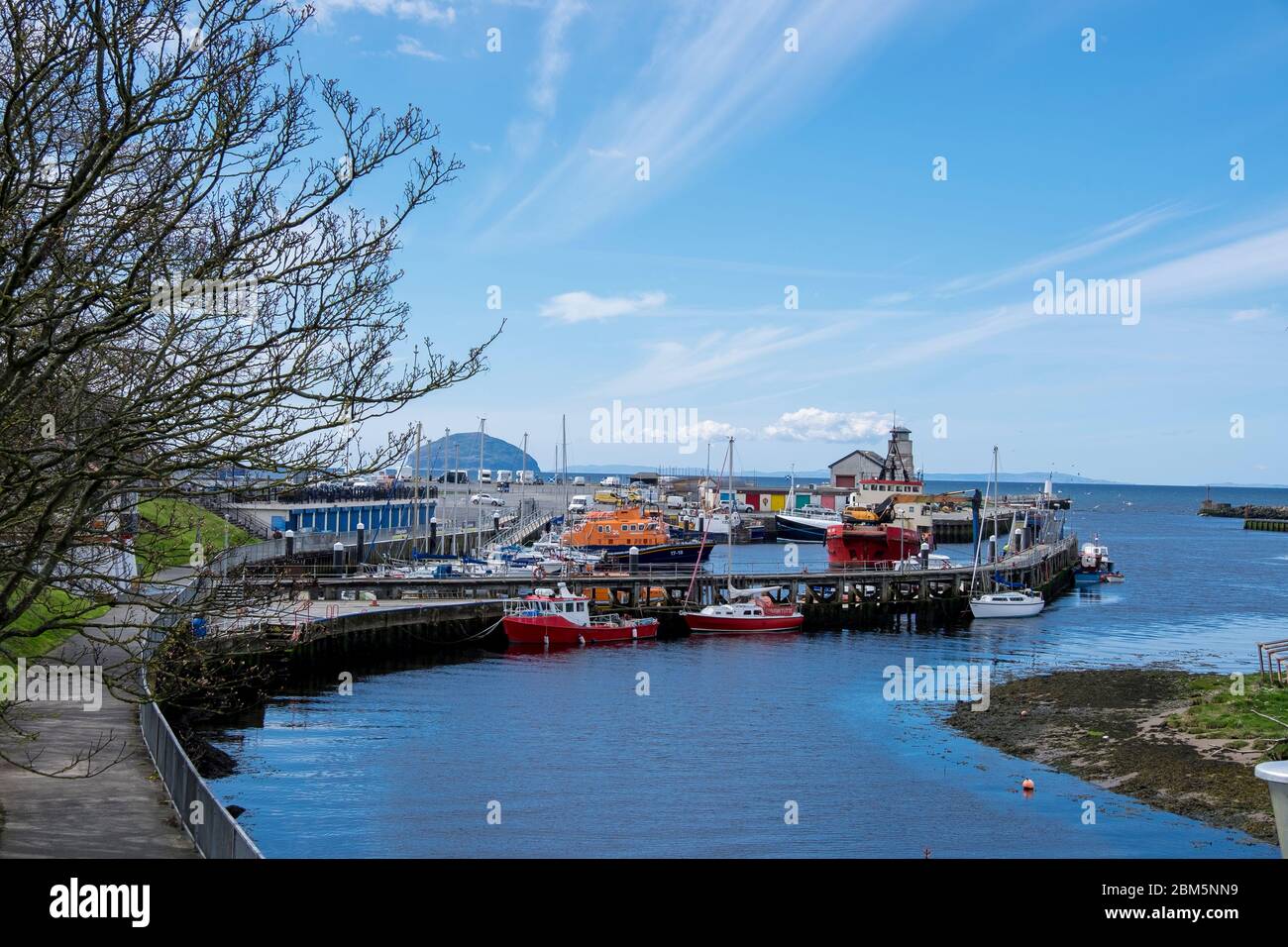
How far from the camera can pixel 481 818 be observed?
76.8 feet

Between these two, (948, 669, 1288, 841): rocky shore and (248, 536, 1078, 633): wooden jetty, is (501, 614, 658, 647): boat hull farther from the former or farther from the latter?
(948, 669, 1288, 841): rocky shore

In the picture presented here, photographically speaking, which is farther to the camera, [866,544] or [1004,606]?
[866,544]

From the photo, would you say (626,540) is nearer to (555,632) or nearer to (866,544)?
(866,544)

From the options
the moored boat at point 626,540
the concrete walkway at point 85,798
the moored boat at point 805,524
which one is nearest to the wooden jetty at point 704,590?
the moored boat at point 626,540

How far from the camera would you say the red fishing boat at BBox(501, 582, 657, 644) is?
4969 centimetres

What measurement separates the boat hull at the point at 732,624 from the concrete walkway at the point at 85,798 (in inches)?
1454

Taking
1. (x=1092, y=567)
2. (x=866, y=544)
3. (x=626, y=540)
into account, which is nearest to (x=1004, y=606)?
(x=866, y=544)

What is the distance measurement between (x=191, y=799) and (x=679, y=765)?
16.6 metres

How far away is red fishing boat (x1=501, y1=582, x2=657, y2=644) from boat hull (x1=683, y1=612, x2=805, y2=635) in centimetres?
270

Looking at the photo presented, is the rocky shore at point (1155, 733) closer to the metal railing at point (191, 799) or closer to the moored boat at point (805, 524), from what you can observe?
the metal railing at point (191, 799)

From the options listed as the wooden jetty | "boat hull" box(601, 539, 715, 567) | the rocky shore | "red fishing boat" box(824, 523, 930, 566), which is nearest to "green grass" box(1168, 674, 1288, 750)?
the rocky shore

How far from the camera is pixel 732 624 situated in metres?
55.5
